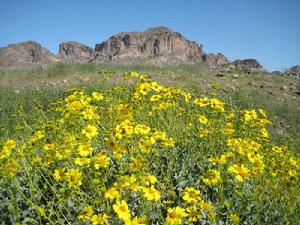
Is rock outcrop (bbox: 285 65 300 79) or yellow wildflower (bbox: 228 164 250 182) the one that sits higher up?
rock outcrop (bbox: 285 65 300 79)

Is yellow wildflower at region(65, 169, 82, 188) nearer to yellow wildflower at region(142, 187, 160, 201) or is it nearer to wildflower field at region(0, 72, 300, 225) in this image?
wildflower field at region(0, 72, 300, 225)

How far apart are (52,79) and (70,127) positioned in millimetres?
8953

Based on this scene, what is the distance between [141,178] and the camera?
90.9 inches

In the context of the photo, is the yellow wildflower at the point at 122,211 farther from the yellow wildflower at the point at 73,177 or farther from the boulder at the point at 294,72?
the boulder at the point at 294,72

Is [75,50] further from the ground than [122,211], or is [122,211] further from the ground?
[75,50]

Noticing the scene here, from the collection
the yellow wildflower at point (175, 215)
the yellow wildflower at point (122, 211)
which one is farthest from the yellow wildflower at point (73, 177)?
the yellow wildflower at point (175, 215)

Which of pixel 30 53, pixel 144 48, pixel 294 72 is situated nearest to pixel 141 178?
pixel 294 72

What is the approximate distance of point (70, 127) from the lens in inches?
148

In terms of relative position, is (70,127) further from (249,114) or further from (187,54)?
(187,54)

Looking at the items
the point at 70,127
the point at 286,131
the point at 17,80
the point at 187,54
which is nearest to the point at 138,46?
the point at 187,54

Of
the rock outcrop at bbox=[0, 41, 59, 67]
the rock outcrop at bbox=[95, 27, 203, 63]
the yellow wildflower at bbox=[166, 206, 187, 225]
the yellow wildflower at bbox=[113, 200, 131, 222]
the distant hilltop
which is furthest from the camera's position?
the rock outcrop at bbox=[95, 27, 203, 63]

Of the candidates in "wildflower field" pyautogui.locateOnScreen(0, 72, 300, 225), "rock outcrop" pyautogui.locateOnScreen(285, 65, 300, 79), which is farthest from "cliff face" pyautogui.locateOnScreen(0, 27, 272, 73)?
"wildflower field" pyautogui.locateOnScreen(0, 72, 300, 225)

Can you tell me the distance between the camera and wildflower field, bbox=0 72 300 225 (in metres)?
2.44

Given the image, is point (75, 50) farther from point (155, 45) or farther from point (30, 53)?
point (155, 45)
